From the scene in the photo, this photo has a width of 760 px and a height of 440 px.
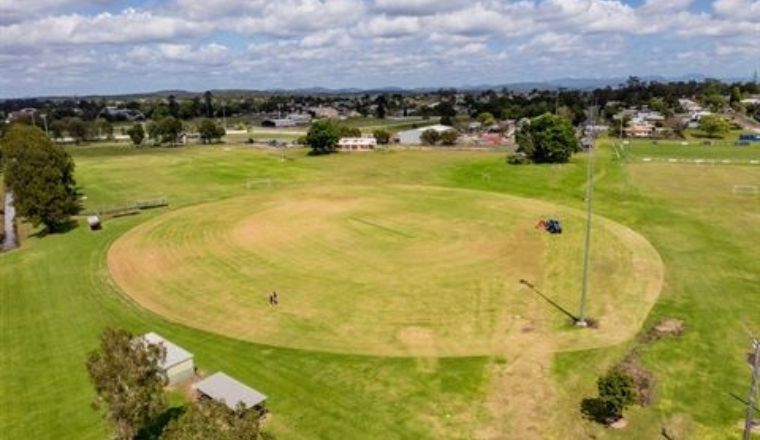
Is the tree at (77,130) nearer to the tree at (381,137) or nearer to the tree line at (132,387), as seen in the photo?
the tree at (381,137)

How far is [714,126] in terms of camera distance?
166500mm

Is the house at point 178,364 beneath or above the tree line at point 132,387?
beneath

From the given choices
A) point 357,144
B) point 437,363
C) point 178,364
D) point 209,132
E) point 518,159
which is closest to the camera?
point 178,364

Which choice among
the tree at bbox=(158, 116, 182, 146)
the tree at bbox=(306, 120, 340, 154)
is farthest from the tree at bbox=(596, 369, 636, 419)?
the tree at bbox=(158, 116, 182, 146)

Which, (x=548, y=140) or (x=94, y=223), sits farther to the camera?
(x=548, y=140)

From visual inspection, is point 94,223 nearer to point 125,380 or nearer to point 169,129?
point 125,380

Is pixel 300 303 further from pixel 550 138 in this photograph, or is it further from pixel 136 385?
pixel 550 138

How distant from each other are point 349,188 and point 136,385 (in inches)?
2855

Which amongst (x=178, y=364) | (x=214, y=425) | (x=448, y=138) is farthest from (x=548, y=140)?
(x=214, y=425)

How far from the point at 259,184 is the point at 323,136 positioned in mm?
40120

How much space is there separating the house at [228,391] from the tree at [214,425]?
283 inches

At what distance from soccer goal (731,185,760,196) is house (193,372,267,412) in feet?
275

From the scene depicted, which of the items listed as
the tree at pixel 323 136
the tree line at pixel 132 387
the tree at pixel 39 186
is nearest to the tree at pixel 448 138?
the tree at pixel 323 136

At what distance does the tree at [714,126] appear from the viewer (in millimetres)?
Answer: 166125
